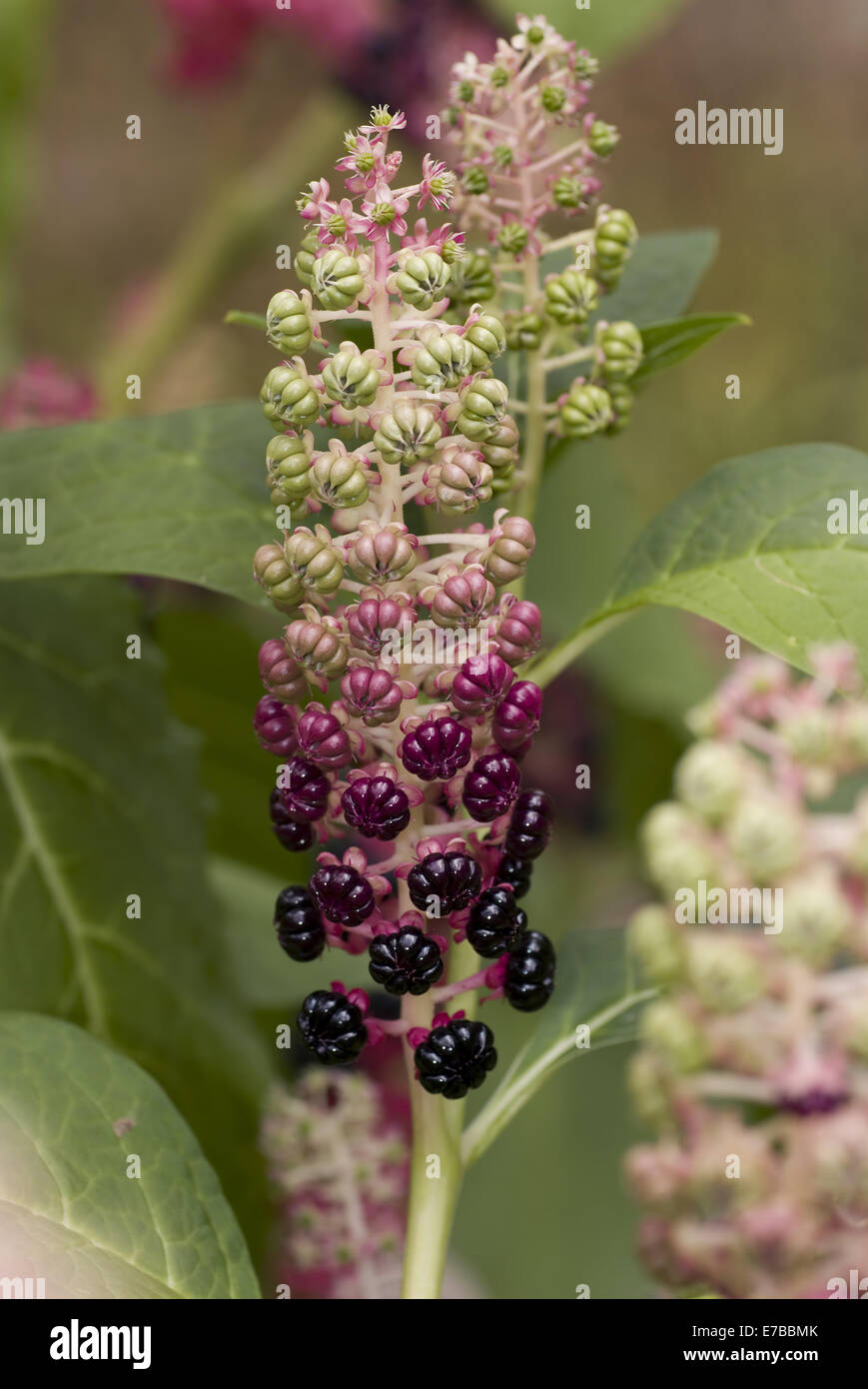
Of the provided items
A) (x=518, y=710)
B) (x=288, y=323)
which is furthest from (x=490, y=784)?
(x=288, y=323)

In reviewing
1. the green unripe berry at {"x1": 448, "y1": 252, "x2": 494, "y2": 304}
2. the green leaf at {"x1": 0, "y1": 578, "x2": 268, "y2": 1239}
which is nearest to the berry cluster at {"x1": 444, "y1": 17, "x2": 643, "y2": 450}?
the green unripe berry at {"x1": 448, "y1": 252, "x2": 494, "y2": 304}

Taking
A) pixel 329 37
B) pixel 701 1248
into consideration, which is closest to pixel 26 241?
pixel 329 37

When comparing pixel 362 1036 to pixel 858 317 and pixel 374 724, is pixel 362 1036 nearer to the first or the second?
pixel 374 724

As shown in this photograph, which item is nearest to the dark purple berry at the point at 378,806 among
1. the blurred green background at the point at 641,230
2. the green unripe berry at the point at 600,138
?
the green unripe berry at the point at 600,138

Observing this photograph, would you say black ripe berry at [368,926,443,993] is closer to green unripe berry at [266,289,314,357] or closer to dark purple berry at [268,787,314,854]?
dark purple berry at [268,787,314,854]

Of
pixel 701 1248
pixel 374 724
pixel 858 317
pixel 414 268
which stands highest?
pixel 858 317

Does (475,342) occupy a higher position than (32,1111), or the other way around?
(475,342)

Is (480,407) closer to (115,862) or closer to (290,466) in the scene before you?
(290,466)
